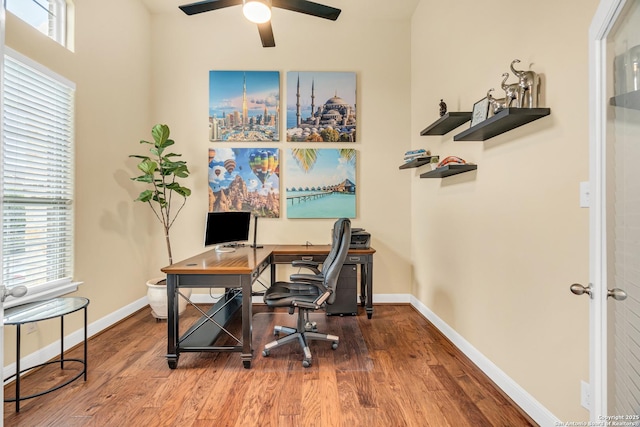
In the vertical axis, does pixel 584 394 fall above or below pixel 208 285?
below

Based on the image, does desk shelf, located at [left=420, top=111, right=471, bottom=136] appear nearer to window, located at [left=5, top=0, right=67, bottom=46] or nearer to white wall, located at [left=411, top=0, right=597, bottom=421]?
white wall, located at [left=411, top=0, right=597, bottom=421]

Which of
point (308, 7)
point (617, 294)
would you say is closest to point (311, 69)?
point (308, 7)

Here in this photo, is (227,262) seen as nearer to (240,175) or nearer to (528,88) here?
(240,175)

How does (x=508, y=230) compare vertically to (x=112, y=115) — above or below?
below

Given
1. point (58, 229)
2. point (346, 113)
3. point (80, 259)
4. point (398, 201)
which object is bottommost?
point (80, 259)

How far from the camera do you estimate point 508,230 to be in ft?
6.31

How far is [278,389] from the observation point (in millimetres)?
1976

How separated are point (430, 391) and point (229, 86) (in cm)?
376

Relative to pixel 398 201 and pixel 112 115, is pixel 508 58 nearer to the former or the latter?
pixel 398 201

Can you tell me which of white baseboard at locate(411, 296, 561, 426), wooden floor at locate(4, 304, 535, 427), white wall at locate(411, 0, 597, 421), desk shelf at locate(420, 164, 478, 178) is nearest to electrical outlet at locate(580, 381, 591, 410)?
white wall at locate(411, 0, 597, 421)

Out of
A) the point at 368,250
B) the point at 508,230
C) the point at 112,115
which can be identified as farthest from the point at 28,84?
the point at 508,230

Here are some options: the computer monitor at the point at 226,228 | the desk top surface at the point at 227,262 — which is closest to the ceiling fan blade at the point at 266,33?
the computer monitor at the point at 226,228

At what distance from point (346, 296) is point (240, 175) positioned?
194 cm

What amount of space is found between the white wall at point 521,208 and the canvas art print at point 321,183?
1.12 meters
